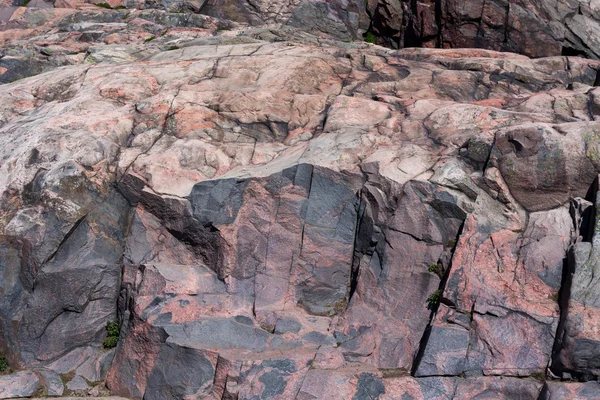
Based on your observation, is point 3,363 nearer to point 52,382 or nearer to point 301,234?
point 52,382

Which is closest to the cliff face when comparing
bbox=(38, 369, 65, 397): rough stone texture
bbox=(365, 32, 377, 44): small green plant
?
bbox=(38, 369, 65, 397): rough stone texture

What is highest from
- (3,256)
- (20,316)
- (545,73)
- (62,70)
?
(545,73)

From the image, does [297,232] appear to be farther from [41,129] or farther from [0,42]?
[0,42]

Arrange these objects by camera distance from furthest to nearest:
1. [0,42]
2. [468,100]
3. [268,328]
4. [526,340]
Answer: [0,42]
[468,100]
[268,328]
[526,340]

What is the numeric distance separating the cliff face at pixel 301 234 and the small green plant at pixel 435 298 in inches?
5.4

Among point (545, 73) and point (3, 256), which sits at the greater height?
point (545, 73)

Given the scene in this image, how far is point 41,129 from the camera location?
50.5ft

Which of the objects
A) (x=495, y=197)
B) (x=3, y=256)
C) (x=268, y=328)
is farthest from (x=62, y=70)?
(x=495, y=197)

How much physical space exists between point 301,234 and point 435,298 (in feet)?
10.6

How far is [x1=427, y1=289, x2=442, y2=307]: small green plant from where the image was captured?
488 inches

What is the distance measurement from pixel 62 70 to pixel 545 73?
14411 millimetres

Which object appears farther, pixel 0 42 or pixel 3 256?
pixel 0 42

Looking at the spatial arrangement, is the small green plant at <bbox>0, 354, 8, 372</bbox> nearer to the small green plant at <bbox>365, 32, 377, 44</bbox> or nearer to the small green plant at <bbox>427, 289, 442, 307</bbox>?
the small green plant at <bbox>427, 289, 442, 307</bbox>

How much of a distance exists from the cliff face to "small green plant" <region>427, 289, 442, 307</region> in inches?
5.4
